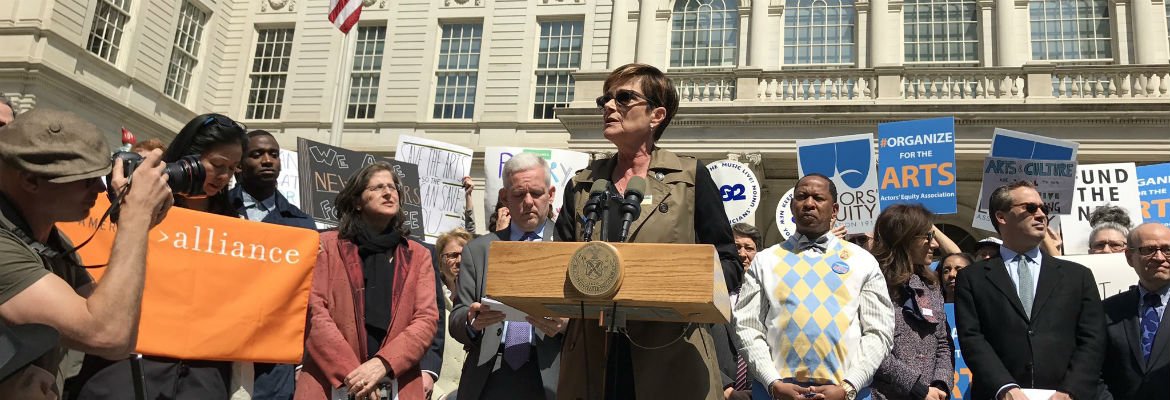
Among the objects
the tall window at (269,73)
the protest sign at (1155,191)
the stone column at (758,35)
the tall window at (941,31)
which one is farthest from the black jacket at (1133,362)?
the tall window at (269,73)

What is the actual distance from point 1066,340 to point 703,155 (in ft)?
41.8

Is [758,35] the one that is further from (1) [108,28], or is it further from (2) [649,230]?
(2) [649,230]

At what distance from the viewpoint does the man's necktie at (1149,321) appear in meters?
4.72

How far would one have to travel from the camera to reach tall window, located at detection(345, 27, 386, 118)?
22562 millimetres

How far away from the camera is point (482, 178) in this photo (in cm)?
2086

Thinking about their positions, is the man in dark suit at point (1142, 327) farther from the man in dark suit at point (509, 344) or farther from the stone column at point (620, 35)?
the stone column at point (620, 35)

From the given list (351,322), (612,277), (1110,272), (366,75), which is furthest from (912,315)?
(366,75)

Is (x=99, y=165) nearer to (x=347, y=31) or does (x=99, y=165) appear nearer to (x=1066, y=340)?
(x=1066, y=340)

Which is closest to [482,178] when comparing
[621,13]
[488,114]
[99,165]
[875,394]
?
[488,114]

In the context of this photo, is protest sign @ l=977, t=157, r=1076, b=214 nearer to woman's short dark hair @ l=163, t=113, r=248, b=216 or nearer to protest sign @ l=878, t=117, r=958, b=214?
A: protest sign @ l=878, t=117, r=958, b=214

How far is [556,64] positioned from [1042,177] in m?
14.7

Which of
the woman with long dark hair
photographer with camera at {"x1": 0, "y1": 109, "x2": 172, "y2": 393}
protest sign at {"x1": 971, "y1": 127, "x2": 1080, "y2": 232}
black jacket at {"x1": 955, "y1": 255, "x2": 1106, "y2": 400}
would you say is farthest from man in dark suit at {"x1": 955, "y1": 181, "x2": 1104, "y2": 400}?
protest sign at {"x1": 971, "y1": 127, "x2": 1080, "y2": 232}

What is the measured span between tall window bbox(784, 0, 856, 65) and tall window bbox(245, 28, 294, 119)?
1326cm

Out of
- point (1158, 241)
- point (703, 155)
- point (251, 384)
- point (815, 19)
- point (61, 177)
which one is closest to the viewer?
point (61, 177)
